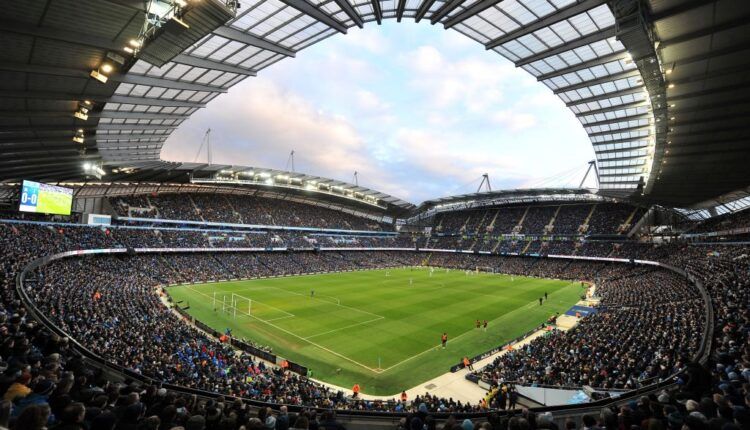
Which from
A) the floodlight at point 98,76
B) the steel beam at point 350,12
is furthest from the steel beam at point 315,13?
the floodlight at point 98,76

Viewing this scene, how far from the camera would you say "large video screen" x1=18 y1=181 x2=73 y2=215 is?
3394 cm

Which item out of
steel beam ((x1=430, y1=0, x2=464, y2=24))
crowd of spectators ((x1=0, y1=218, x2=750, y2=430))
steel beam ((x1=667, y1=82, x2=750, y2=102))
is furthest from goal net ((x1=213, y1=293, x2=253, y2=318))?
steel beam ((x1=667, y1=82, x2=750, y2=102))

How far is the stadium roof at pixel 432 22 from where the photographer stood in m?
11.8

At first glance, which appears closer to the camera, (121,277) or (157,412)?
(157,412)

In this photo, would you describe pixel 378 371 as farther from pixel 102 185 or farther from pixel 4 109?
pixel 102 185

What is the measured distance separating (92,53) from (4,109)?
7.97m

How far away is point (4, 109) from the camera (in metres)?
16.8

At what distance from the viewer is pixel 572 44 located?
64.2 ft

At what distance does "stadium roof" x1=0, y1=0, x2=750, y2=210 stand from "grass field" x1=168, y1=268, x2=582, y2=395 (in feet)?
59.3

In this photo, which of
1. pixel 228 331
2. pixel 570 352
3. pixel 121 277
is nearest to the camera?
pixel 570 352

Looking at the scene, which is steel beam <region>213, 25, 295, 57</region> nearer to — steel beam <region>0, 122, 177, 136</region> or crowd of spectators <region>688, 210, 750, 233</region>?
steel beam <region>0, 122, 177, 136</region>

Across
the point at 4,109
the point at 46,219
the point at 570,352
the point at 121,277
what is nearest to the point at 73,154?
the point at 4,109

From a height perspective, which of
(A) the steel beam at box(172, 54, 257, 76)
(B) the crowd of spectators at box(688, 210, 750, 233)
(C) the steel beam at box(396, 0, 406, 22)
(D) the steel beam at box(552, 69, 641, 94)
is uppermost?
(C) the steel beam at box(396, 0, 406, 22)

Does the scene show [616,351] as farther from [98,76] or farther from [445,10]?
[98,76]
